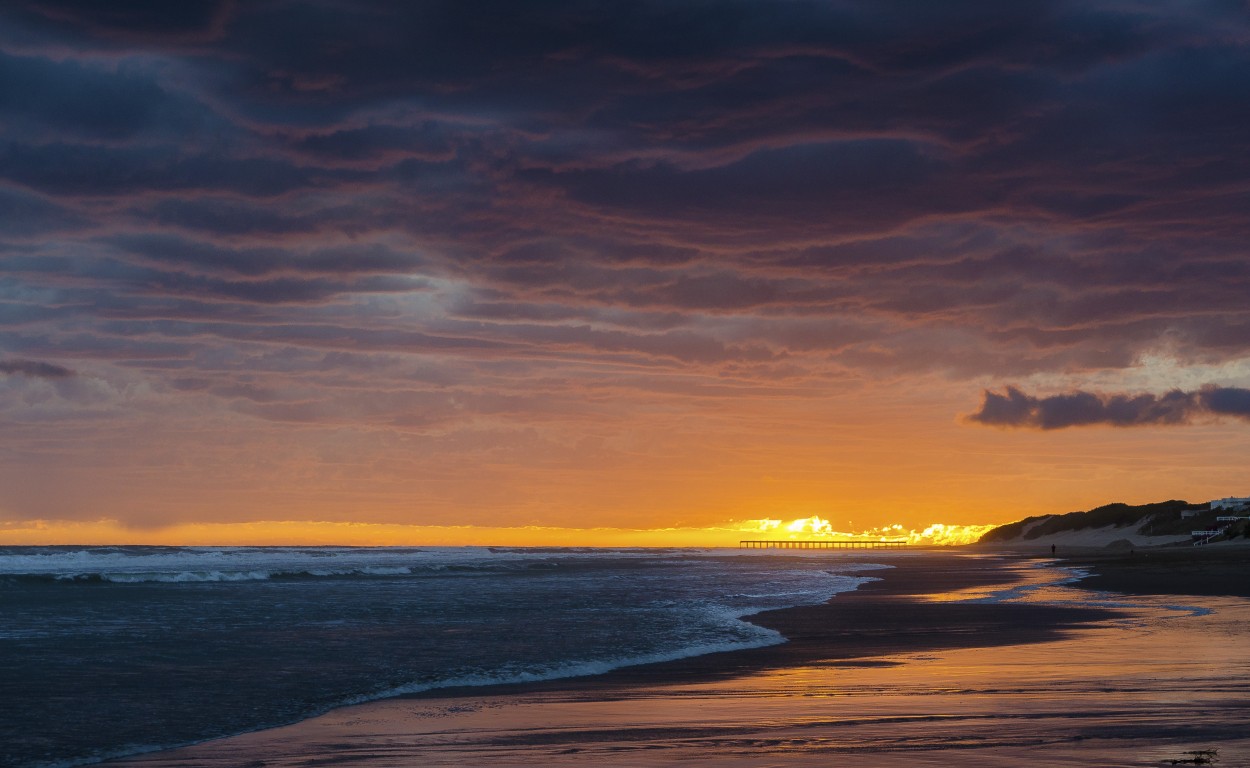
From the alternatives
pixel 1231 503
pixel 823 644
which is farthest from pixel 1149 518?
pixel 823 644

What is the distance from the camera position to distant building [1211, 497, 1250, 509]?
15404cm

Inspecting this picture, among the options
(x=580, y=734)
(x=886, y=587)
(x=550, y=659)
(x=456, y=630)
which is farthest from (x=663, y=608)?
(x=580, y=734)

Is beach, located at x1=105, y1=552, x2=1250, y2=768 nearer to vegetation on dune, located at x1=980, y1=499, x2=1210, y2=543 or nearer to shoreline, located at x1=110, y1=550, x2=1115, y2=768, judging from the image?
shoreline, located at x1=110, y1=550, x2=1115, y2=768

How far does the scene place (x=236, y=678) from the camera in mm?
19109

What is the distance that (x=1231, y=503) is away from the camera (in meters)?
160

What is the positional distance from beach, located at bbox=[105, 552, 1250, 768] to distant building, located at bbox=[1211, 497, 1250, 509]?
483 ft

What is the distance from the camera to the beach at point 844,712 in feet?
36.8


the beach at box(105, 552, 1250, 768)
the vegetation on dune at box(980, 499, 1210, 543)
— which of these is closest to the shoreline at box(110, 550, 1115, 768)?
the beach at box(105, 552, 1250, 768)

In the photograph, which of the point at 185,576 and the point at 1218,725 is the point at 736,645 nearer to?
the point at 1218,725

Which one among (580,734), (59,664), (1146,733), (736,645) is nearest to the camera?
(1146,733)

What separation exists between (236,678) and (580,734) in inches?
340

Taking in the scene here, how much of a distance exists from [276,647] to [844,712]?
14659mm

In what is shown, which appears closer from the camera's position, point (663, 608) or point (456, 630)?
point (456, 630)

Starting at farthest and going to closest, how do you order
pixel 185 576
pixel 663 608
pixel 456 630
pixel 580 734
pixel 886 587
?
pixel 185 576 < pixel 886 587 < pixel 663 608 < pixel 456 630 < pixel 580 734
